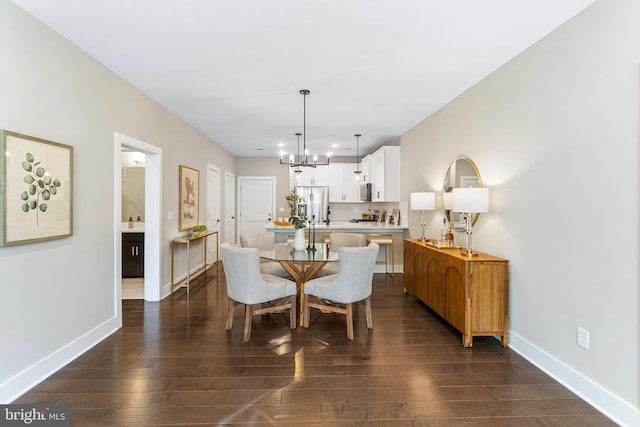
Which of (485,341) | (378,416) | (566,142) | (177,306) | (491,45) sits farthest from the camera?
(177,306)

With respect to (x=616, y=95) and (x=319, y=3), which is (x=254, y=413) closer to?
(x=319, y=3)

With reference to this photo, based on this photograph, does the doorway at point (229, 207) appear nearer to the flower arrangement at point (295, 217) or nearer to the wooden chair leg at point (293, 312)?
the flower arrangement at point (295, 217)

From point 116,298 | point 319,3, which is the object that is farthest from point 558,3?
point 116,298

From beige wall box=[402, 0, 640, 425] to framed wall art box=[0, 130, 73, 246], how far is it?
12.2ft

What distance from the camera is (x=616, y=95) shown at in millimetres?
1923

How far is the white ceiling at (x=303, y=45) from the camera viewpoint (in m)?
2.10

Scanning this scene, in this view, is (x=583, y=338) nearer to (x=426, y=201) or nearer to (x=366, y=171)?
(x=426, y=201)

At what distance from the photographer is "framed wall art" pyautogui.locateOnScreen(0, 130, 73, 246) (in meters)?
1.99

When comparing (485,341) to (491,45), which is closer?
(491,45)

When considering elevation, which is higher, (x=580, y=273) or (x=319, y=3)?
(x=319, y=3)

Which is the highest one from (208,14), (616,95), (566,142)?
(208,14)

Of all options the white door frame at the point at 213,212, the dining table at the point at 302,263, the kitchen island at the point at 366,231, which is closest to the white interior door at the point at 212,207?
the white door frame at the point at 213,212

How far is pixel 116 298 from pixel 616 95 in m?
4.36

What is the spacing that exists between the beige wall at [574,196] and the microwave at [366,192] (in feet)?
11.6
